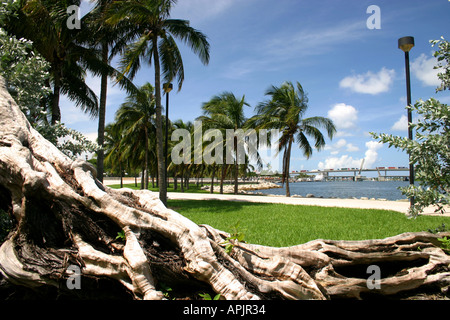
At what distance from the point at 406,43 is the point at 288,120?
35.9 feet

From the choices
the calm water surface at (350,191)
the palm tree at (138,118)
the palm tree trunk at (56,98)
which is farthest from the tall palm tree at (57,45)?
the calm water surface at (350,191)

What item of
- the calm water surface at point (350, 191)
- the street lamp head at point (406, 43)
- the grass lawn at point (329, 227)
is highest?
the street lamp head at point (406, 43)

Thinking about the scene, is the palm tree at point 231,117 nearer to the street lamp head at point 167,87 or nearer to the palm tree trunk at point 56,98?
the street lamp head at point 167,87

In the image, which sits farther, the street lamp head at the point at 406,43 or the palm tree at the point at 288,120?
the palm tree at the point at 288,120

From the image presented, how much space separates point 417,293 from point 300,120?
18.9 metres

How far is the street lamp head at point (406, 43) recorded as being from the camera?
9742 mm

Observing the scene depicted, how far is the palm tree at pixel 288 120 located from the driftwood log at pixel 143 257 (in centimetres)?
1742

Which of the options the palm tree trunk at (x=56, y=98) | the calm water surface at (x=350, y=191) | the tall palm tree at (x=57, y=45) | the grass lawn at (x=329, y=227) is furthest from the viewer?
the calm water surface at (x=350, y=191)

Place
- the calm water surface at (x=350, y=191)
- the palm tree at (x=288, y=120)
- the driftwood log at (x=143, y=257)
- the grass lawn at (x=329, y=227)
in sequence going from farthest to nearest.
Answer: the calm water surface at (x=350, y=191), the palm tree at (x=288, y=120), the grass lawn at (x=329, y=227), the driftwood log at (x=143, y=257)

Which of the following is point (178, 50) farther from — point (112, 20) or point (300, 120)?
point (300, 120)

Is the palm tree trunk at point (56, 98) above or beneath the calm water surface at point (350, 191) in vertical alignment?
above

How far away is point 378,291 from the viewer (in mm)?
3180

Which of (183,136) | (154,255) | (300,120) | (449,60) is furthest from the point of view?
(183,136)
